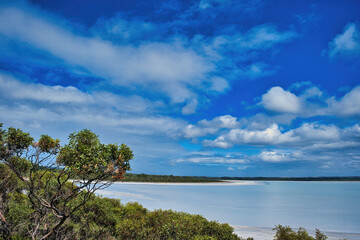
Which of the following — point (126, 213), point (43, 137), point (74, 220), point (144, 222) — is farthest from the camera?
point (126, 213)

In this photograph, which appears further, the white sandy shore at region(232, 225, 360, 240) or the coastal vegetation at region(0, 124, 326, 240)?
the white sandy shore at region(232, 225, 360, 240)

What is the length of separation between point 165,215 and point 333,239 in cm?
1238

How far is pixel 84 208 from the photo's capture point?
1237cm

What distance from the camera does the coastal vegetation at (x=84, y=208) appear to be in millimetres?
6824

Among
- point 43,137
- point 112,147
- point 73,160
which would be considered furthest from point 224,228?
point 43,137

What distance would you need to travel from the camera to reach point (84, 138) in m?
7.11

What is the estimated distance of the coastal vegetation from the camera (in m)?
6.82

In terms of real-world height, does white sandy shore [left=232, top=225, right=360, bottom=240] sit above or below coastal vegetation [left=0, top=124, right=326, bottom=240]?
below

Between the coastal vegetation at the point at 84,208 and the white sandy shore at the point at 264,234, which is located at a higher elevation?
the coastal vegetation at the point at 84,208

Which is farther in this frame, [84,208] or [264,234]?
[264,234]

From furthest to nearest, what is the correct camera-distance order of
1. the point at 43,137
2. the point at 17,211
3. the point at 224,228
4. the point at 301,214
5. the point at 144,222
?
1. the point at 301,214
2. the point at 17,211
3. the point at 144,222
4. the point at 224,228
5. the point at 43,137

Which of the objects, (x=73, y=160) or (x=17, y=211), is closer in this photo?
(x=73, y=160)

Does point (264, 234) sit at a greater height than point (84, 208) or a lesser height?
lesser

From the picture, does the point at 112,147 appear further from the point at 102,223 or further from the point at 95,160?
the point at 102,223
